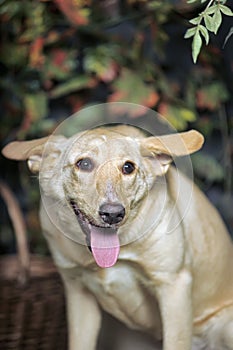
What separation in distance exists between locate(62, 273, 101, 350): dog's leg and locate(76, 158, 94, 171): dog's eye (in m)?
0.33

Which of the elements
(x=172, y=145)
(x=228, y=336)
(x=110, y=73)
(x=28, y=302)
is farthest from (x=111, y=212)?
(x=110, y=73)

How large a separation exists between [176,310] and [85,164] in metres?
0.30

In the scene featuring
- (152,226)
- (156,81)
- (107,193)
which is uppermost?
(107,193)

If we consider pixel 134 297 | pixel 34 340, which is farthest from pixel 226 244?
pixel 34 340

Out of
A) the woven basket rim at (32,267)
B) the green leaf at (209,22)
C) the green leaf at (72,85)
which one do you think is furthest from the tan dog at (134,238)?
the green leaf at (72,85)

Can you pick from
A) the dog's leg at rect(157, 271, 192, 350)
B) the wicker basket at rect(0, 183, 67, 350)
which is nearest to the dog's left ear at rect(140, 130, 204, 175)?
the dog's leg at rect(157, 271, 192, 350)

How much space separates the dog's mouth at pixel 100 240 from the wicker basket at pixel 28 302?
530 millimetres

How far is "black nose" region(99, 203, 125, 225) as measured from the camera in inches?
45.0

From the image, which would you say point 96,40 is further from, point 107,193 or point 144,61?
point 107,193

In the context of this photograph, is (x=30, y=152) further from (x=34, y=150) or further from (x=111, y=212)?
(x=111, y=212)

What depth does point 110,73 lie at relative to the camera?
6.59 ft

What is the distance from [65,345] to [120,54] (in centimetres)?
72

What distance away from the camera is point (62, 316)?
1.81 m

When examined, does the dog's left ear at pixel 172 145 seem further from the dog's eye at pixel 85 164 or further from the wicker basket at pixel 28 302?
the wicker basket at pixel 28 302
